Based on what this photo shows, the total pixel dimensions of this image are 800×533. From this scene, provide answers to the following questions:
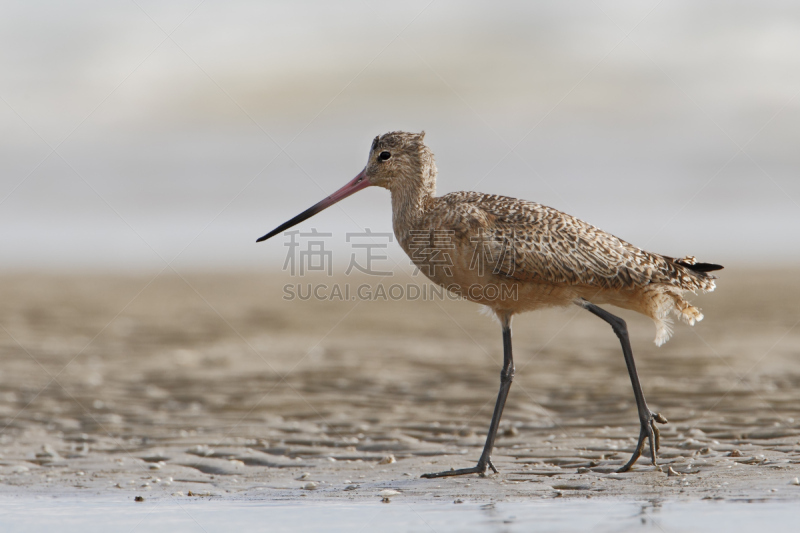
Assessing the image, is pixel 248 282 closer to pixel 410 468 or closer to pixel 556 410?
pixel 556 410

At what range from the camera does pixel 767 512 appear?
4633 millimetres

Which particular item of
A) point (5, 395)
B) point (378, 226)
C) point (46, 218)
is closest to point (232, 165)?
point (46, 218)

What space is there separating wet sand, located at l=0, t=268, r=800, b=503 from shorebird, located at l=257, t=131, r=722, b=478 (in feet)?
1.95

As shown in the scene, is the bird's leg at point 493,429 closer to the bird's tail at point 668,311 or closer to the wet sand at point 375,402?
the wet sand at point 375,402

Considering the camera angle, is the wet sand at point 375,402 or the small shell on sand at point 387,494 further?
the wet sand at point 375,402

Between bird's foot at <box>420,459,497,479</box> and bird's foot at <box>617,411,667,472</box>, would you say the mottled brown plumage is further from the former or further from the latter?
bird's foot at <box>420,459,497,479</box>

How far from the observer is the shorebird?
6250 millimetres

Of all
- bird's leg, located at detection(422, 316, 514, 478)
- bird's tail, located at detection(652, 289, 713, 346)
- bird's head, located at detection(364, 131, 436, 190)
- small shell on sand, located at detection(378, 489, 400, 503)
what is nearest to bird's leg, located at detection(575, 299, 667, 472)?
bird's tail, located at detection(652, 289, 713, 346)

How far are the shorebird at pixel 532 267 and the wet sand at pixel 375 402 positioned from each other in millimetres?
593

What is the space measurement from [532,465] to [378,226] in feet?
48.7

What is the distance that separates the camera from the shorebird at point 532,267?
6.25m

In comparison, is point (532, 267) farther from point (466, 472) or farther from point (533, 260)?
point (466, 472)

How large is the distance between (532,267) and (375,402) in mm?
2666

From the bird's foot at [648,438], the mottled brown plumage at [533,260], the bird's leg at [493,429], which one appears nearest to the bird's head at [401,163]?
the mottled brown plumage at [533,260]
